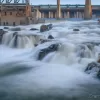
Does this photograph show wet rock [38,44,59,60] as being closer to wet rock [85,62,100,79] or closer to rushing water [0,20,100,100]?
rushing water [0,20,100,100]

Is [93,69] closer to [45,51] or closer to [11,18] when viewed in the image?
[45,51]

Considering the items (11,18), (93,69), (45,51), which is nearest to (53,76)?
(93,69)

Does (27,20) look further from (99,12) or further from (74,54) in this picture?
(99,12)

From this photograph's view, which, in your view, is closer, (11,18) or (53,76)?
(53,76)

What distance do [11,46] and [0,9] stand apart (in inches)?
1258

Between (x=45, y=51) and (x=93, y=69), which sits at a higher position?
(x=45, y=51)

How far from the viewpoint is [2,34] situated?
28969mm

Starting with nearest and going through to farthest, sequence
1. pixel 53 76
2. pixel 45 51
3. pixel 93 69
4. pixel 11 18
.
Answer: pixel 93 69
pixel 53 76
pixel 45 51
pixel 11 18

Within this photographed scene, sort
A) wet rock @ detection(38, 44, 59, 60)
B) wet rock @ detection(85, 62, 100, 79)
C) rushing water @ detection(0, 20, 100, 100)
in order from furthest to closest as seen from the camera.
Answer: wet rock @ detection(38, 44, 59, 60), wet rock @ detection(85, 62, 100, 79), rushing water @ detection(0, 20, 100, 100)

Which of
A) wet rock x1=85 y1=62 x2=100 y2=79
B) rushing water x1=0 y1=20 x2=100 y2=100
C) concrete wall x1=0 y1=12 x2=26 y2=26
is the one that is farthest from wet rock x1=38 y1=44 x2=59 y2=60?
concrete wall x1=0 y1=12 x2=26 y2=26

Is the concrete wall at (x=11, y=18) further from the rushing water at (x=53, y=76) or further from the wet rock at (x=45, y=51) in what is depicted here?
the wet rock at (x=45, y=51)

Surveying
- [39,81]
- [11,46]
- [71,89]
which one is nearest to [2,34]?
[11,46]

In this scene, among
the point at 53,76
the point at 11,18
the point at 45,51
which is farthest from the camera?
the point at 11,18

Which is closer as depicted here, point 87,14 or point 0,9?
point 0,9
